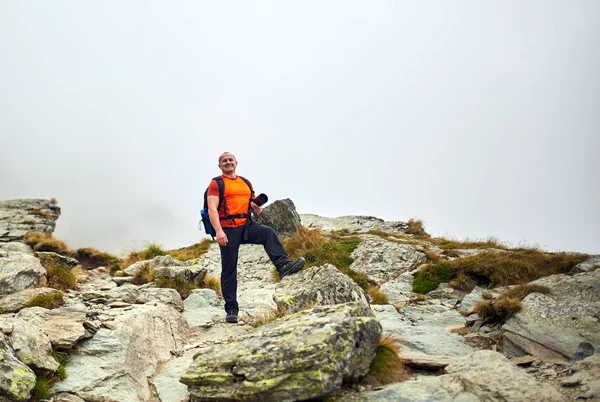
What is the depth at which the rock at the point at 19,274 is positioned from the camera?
1041 cm

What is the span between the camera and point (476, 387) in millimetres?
5023

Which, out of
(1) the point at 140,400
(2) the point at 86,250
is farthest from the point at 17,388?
(2) the point at 86,250

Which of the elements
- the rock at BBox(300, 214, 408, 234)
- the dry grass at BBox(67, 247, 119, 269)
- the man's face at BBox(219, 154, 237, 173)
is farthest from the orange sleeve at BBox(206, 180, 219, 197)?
the rock at BBox(300, 214, 408, 234)

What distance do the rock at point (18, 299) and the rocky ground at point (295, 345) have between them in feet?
0.10

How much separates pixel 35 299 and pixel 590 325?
39.0 ft

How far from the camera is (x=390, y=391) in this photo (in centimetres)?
529

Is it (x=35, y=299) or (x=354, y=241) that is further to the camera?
(x=354, y=241)

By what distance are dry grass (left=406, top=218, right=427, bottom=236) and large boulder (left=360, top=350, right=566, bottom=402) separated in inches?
882

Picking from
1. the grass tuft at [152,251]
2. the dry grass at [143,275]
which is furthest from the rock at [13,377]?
the grass tuft at [152,251]

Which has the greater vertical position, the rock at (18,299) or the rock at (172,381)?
the rock at (18,299)

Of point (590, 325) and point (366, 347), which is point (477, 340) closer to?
point (590, 325)

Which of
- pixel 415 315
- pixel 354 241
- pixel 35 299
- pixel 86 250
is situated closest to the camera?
pixel 35 299

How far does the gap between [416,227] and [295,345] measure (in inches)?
968

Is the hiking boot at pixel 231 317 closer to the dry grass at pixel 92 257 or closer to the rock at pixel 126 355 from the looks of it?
the rock at pixel 126 355
